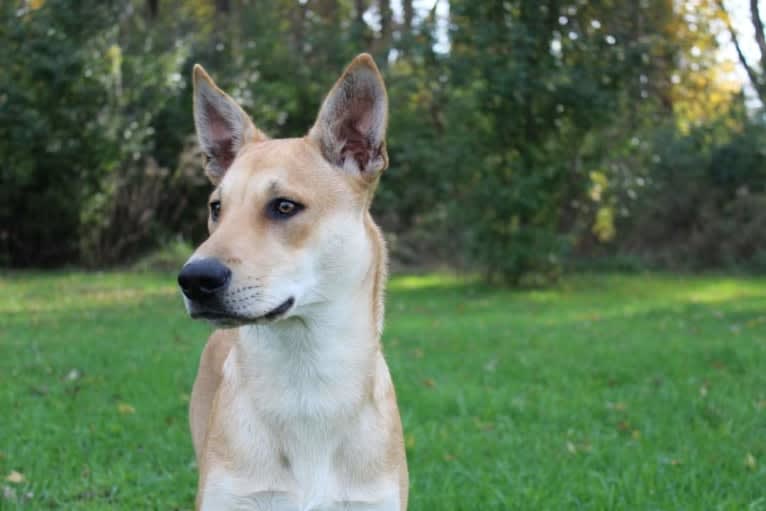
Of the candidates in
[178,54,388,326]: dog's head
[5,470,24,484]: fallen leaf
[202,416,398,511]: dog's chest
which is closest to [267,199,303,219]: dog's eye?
[178,54,388,326]: dog's head

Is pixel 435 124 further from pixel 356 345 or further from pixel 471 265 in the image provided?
pixel 356 345

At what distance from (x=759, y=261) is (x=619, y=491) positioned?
16083mm

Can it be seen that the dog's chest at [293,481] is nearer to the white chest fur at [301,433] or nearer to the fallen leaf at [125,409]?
the white chest fur at [301,433]

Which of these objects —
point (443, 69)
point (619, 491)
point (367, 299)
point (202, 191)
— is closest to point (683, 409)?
point (619, 491)

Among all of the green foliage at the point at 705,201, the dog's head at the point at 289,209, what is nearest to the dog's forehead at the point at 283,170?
the dog's head at the point at 289,209

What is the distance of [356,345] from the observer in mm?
3252

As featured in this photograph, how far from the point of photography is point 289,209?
120 inches

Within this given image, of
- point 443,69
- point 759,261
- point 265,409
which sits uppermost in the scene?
point 443,69

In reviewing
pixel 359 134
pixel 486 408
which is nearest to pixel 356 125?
pixel 359 134

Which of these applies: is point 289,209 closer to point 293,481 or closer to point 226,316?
point 226,316

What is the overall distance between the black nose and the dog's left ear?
0.83 m

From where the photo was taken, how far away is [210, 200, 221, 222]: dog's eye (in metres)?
3.20

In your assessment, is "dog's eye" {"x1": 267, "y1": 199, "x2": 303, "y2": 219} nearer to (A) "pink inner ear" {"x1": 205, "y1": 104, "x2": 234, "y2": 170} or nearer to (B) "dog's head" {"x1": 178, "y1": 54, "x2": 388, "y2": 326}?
(B) "dog's head" {"x1": 178, "y1": 54, "x2": 388, "y2": 326}

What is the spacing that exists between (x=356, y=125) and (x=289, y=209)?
0.57m
